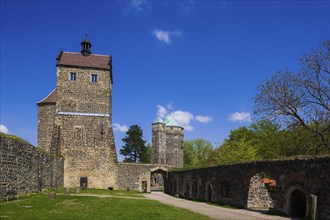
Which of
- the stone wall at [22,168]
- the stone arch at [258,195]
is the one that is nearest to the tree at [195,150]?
the stone wall at [22,168]

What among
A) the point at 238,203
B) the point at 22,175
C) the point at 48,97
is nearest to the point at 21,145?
the point at 22,175

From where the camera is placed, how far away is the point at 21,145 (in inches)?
761

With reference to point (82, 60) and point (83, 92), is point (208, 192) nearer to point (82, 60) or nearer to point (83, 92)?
point (83, 92)

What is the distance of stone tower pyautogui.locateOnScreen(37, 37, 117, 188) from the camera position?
119ft

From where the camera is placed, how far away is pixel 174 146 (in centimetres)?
6831

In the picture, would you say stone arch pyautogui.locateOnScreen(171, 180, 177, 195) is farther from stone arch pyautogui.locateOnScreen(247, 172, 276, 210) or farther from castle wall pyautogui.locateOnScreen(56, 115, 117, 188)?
stone arch pyautogui.locateOnScreen(247, 172, 276, 210)

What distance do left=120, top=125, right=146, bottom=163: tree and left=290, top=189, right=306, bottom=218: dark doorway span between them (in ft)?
199

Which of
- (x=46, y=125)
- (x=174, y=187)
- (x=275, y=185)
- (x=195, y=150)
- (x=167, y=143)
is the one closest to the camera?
(x=275, y=185)

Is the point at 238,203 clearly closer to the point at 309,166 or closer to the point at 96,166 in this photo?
the point at 309,166

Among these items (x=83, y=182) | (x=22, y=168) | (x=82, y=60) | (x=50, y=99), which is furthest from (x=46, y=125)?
(x=22, y=168)

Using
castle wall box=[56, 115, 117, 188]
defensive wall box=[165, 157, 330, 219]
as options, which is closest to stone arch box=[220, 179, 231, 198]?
defensive wall box=[165, 157, 330, 219]

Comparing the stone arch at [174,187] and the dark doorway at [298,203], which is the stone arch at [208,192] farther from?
the stone arch at [174,187]

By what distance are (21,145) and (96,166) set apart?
18.1m

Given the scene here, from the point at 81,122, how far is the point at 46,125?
16.6 feet
